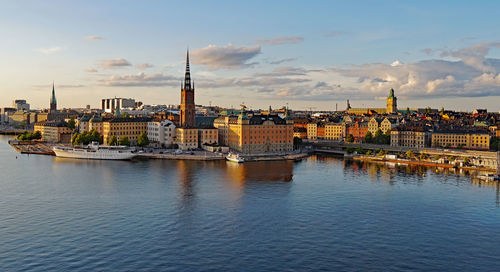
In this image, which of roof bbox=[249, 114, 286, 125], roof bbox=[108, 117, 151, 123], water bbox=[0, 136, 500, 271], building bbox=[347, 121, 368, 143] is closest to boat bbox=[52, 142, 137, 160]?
roof bbox=[108, 117, 151, 123]

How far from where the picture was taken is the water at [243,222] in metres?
22.1

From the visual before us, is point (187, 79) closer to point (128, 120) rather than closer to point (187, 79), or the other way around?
point (187, 79)

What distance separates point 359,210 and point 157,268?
1607cm

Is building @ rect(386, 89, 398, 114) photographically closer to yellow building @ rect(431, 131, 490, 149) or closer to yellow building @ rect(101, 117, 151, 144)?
yellow building @ rect(431, 131, 490, 149)

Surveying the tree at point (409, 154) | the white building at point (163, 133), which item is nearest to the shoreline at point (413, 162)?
the tree at point (409, 154)

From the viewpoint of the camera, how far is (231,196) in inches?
1432

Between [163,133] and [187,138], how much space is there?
5.89 meters

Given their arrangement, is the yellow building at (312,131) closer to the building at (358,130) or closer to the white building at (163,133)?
the building at (358,130)

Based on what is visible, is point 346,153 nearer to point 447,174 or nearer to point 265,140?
point 265,140

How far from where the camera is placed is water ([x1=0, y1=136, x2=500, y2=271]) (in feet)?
72.6

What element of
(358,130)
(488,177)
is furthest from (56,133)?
(488,177)

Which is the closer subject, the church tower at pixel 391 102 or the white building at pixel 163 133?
the white building at pixel 163 133

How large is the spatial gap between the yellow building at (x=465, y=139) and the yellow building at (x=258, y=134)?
24.3 metres

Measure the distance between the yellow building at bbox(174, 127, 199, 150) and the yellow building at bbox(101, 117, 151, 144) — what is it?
11104mm
